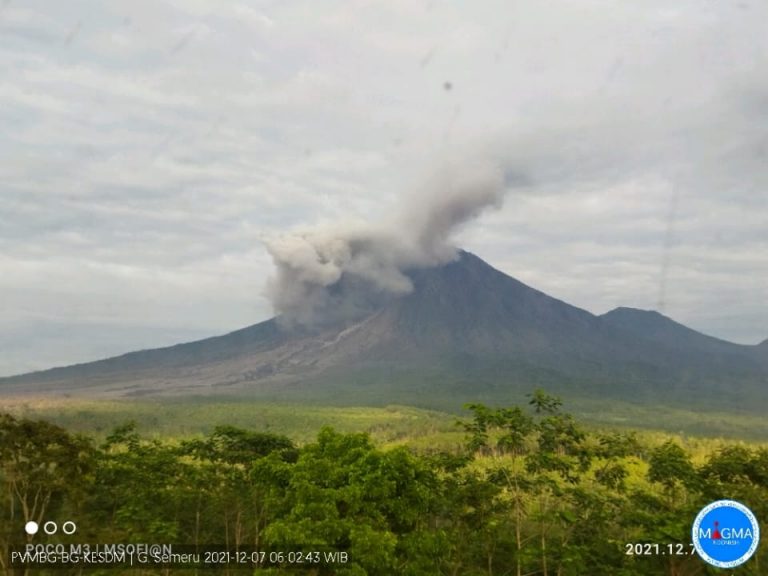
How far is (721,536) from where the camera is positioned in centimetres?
1335

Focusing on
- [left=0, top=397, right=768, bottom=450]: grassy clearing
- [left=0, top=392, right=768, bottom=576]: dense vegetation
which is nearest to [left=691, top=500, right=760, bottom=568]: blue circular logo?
[left=0, top=392, right=768, bottom=576]: dense vegetation

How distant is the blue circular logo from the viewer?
1330 cm

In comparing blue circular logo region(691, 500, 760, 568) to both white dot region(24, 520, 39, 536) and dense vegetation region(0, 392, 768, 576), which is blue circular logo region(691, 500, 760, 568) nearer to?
dense vegetation region(0, 392, 768, 576)

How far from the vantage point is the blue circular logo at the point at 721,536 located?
13.3 metres

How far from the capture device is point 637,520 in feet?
50.4

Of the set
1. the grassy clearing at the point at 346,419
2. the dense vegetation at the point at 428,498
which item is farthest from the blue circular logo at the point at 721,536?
the grassy clearing at the point at 346,419

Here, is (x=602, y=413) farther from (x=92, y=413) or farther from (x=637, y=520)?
(x=637, y=520)

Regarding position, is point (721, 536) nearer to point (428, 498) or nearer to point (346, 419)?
point (428, 498)

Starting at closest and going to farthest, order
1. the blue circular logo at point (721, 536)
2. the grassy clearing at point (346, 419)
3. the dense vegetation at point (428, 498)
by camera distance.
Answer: the blue circular logo at point (721, 536) → the dense vegetation at point (428, 498) → the grassy clearing at point (346, 419)

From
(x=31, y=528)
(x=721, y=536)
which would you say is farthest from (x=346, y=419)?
(x=721, y=536)

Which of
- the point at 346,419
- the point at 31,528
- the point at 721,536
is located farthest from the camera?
the point at 346,419

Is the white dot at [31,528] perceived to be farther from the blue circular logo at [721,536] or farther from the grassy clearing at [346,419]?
the grassy clearing at [346,419]

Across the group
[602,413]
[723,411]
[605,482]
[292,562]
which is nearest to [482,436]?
[605,482]

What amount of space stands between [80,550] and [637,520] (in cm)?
1371
